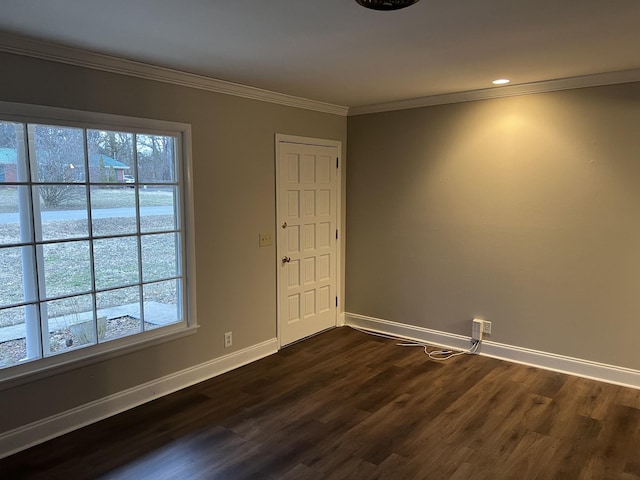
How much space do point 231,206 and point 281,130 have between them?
0.93 metres

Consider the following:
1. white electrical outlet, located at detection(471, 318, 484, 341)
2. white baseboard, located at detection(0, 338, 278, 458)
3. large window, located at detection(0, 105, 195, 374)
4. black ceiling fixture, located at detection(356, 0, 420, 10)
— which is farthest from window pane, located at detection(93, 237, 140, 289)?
white electrical outlet, located at detection(471, 318, 484, 341)

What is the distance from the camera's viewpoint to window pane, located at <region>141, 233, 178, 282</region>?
11.0 feet

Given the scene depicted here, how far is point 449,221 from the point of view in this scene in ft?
14.5

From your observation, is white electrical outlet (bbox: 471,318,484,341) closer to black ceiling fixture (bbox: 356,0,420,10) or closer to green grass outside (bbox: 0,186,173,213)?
green grass outside (bbox: 0,186,173,213)

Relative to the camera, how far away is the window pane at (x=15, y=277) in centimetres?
266

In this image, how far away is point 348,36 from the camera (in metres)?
2.51

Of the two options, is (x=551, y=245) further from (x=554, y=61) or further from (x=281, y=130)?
(x=281, y=130)

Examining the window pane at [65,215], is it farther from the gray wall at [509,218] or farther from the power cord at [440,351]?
the power cord at [440,351]

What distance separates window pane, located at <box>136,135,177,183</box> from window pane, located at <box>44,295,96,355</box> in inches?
36.9

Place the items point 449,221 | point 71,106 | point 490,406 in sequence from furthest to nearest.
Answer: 1. point 449,221
2. point 490,406
3. point 71,106

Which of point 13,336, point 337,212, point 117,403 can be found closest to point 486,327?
point 337,212

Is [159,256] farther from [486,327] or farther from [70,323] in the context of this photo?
[486,327]

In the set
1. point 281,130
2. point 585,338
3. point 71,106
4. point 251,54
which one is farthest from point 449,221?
point 71,106

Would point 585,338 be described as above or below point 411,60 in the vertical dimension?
below
